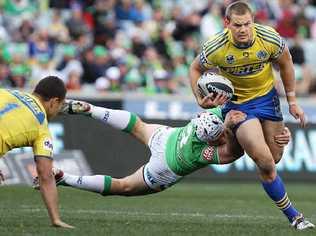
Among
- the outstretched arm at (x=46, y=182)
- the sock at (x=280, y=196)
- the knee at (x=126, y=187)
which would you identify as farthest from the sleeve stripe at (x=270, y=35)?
the outstretched arm at (x=46, y=182)

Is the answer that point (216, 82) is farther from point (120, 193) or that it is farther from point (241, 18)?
point (120, 193)

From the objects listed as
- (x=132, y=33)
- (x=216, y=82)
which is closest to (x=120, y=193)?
(x=216, y=82)

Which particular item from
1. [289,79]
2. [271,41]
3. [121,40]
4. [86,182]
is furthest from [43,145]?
[121,40]

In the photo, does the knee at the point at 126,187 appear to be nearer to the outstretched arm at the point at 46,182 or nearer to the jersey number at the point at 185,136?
the jersey number at the point at 185,136

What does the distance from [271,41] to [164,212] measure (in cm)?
263

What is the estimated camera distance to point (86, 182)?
37.0 feet

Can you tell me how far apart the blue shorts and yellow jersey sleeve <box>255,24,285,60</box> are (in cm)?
48

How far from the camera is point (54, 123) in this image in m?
17.6

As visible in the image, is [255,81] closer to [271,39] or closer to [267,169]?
[271,39]

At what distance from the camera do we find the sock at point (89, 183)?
1125 centimetres

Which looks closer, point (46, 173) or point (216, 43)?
point (46, 173)

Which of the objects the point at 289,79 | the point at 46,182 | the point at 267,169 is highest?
the point at 289,79

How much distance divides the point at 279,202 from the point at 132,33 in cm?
1327

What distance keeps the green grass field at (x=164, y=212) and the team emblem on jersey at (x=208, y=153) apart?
2.17 ft
